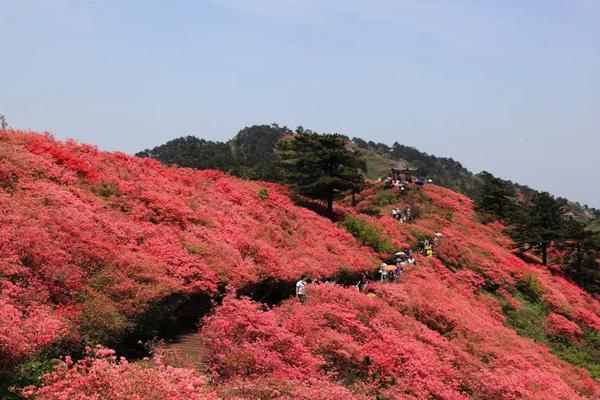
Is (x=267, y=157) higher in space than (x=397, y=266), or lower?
higher

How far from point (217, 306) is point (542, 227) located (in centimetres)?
4144

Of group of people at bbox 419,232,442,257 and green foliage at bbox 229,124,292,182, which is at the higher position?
green foliage at bbox 229,124,292,182

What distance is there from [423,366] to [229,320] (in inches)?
266

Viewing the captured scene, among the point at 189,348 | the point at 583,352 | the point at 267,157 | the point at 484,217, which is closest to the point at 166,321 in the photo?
the point at 189,348

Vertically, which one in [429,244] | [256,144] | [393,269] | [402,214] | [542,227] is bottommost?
[393,269]

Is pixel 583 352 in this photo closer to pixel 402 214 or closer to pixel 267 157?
pixel 402 214

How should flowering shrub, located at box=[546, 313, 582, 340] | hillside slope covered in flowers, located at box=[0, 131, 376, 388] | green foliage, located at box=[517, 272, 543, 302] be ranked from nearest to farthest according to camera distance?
hillside slope covered in flowers, located at box=[0, 131, 376, 388], flowering shrub, located at box=[546, 313, 582, 340], green foliage, located at box=[517, 272, 543, 302]

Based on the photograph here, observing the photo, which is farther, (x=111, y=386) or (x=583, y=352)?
(x=583, y=352)

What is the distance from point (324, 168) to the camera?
41.0 meters

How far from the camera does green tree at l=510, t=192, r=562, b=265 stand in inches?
1921

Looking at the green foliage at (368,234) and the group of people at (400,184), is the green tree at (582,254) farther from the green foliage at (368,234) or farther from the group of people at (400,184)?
the green foliage at (368,234)

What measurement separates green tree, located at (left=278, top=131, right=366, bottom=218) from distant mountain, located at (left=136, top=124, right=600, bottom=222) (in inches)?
1862

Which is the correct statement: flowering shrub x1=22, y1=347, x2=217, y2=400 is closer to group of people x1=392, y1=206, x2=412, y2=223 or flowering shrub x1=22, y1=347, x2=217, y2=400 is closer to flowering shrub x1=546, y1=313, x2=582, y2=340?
flowering shrub x1=546, y1=313, x2=582, y2=340

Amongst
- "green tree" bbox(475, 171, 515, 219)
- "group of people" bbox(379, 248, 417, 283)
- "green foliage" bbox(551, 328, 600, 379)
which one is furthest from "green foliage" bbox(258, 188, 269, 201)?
"green tree" bbox(475, 171, 515, 219)
